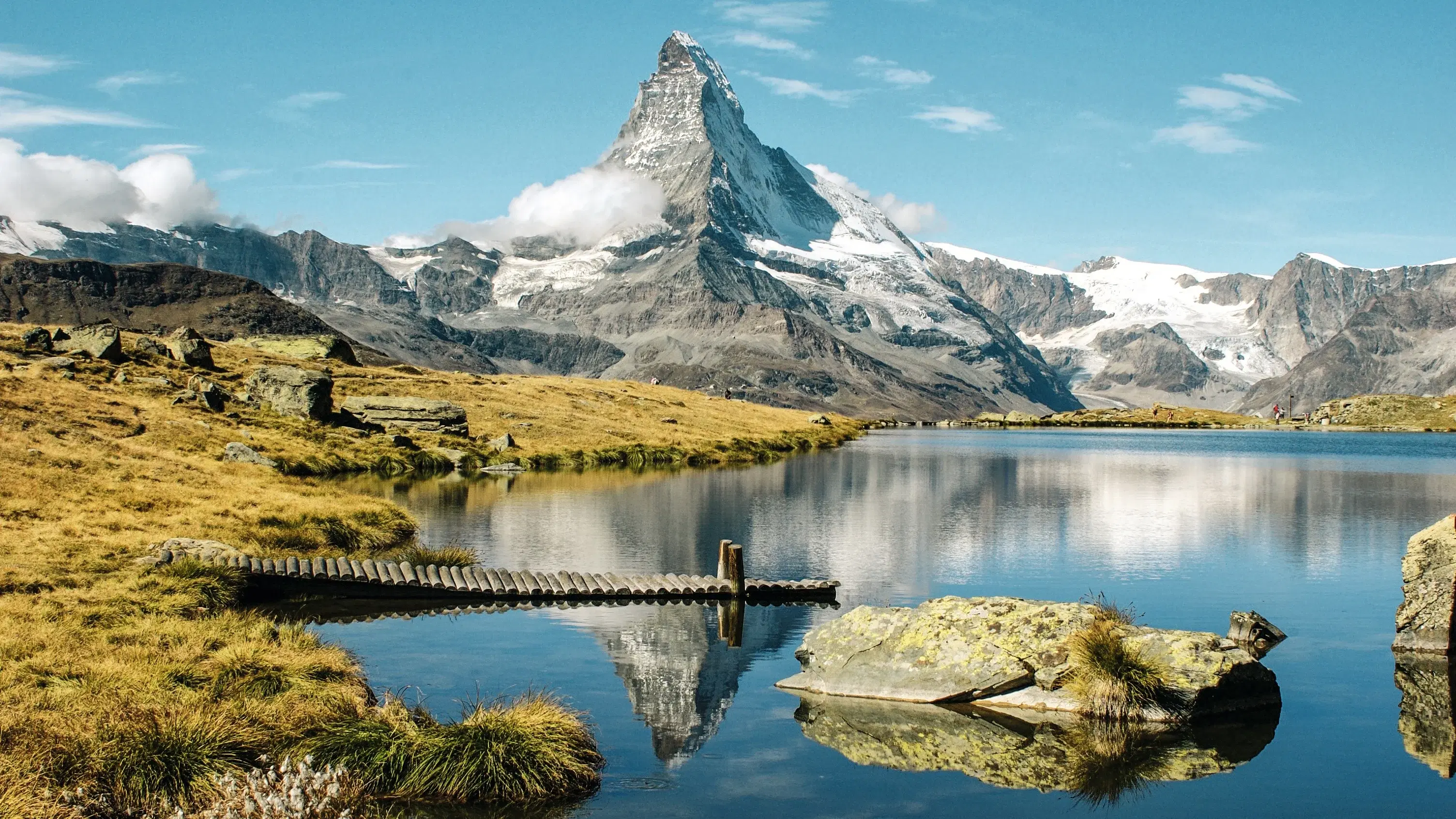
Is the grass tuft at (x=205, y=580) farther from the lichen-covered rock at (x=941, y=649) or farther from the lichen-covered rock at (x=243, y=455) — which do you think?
the lichen-covered rock at (x=243, y=455)

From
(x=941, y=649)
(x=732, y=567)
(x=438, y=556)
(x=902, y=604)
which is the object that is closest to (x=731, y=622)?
(x=732, y=567)

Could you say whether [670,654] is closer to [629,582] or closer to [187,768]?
[629,582]

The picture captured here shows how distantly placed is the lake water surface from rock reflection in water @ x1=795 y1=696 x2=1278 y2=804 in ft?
0.28

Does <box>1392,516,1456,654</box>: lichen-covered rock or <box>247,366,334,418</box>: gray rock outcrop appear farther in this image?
<box>247,366,334,418</box>: gray rock outcrop

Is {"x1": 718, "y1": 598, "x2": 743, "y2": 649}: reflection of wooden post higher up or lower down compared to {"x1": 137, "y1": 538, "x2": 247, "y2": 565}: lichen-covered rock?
lower down

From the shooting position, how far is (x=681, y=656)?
1219 inches

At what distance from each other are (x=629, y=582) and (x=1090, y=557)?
21.1m

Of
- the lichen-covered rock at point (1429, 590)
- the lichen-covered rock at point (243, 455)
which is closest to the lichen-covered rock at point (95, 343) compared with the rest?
the lichen-covered rock at point (243, 455)

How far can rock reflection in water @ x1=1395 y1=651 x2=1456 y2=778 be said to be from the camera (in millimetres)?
23188

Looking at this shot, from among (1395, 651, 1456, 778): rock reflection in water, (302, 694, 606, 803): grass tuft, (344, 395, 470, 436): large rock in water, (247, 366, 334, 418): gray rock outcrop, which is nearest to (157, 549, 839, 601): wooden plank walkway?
(302, 694, 606, 803): grass tuft

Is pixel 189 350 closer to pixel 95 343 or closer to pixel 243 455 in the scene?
pixel 95 343

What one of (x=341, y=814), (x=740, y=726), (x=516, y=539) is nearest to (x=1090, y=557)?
(x=516, y=539)

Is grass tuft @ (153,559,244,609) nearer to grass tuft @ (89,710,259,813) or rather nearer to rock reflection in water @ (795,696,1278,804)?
grass tuft @ (89,710,259,813)

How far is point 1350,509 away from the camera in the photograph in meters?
70.4
